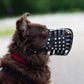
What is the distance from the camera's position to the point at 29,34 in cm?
607

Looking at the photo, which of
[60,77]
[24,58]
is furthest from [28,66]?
[60,77]

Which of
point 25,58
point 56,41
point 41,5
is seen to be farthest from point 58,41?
point 41,5

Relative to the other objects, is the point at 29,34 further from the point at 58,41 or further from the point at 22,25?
the point at 58,41

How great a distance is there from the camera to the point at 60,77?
9297 millimetres

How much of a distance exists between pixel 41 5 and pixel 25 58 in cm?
2525

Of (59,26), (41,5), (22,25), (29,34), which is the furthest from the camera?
(41,5)

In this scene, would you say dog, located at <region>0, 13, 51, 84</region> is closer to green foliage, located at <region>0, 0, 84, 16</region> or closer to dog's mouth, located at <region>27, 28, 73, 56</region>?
dog's mouth, located at <region>27, 28, 73, 56</region>

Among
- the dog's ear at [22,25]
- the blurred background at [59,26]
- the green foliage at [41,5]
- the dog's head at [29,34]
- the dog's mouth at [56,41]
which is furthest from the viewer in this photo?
the green foliage at [41,5]

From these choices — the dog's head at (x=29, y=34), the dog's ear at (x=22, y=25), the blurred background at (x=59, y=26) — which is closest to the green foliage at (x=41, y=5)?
the blurred background at (x=59, y=26)

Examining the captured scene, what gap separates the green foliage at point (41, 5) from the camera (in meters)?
30.2

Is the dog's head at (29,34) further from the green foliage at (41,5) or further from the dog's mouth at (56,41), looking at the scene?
the green foliage at (41,5)

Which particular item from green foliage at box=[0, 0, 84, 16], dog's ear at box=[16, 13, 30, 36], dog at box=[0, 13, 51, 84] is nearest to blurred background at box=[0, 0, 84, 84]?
green foliage at box=[0, 0, 84, 16]

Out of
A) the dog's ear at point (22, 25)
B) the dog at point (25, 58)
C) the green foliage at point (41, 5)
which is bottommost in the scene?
the green foliage at point (41, 5)

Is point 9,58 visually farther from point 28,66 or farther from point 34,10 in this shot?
point 34,10
